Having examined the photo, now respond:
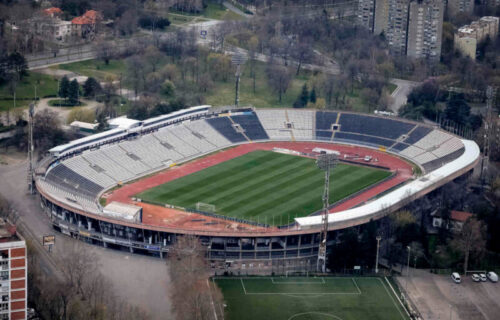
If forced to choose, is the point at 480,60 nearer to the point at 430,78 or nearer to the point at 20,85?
the point at 430,78

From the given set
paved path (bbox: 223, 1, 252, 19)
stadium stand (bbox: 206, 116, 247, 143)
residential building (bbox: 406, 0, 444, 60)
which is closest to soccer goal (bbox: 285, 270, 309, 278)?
stadium stand (bbox: 206, 116, 247, 143)

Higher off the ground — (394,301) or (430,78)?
(430,78)

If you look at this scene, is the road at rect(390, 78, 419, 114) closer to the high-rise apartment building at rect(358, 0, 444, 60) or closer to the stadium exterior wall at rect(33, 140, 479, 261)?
the high-rise apartment building at rect(358, 0, 444, 60)

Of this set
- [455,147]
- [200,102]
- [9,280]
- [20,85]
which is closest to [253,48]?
[200,102]

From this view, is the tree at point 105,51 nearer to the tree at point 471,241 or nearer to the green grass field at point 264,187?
the green grass field at point 264,187

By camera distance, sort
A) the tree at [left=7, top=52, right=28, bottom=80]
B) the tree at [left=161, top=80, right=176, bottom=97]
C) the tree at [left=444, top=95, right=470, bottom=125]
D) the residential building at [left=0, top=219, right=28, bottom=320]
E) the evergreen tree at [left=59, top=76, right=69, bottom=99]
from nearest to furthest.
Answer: the residential building at [left=0, top=219, right=28, bottom=320], the evergreen tree at [left=59, top=76, right=69, bottom=99], the tree at [left=444, top=95, right=470, bottom=125], the tree at [left=7, top=52, right=28, bottom=80], the tree at [left=161, top=80, right=176, bottom=97]

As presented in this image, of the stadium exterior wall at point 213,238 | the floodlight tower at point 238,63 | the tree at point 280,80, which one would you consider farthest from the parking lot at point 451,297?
the tree at point 280,80
